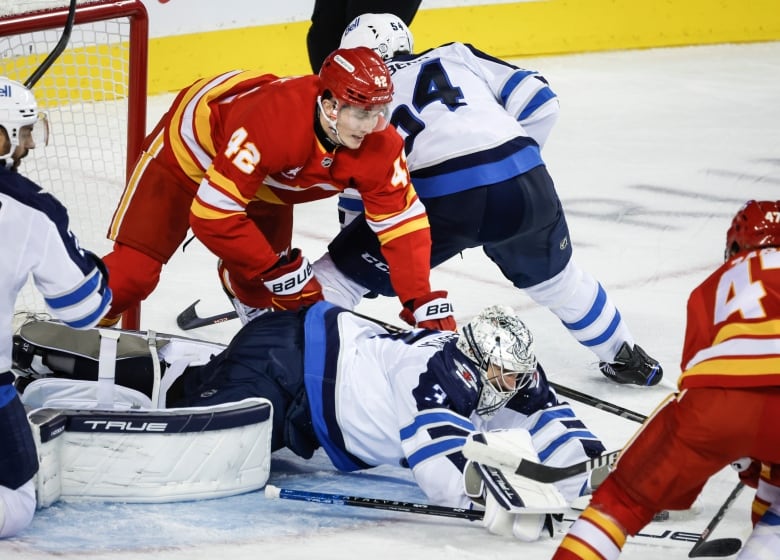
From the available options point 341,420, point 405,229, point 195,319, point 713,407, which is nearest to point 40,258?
point 341,420

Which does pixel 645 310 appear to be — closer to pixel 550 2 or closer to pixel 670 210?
pixel 670 210

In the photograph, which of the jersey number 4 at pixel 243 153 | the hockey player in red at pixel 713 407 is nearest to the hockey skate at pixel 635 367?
the jersey number 4 at pixel 243 153

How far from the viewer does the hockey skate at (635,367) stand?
373 centimetres

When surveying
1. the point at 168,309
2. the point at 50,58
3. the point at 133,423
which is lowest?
the point at 168,309

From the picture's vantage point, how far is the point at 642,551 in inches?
105

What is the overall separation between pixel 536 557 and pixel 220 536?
62 cm

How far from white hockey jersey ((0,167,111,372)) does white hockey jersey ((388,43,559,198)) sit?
1084 millimetres

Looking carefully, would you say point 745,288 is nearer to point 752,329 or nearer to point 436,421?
point 752,329

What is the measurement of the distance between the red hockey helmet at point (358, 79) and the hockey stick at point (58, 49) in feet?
3.11

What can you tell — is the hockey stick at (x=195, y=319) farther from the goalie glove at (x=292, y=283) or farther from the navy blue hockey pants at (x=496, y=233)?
the goalie glove at (x=292, y=283)

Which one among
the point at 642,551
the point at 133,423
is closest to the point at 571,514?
the point at 642,551

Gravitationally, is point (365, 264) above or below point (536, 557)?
above

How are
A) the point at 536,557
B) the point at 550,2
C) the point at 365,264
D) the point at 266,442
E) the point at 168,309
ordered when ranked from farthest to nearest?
the point at 550,2, the point at 168,309, the point at 365,264, the point at 266,442, the point at 536,557

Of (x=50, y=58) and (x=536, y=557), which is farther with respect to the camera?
(x=50, y=58)
